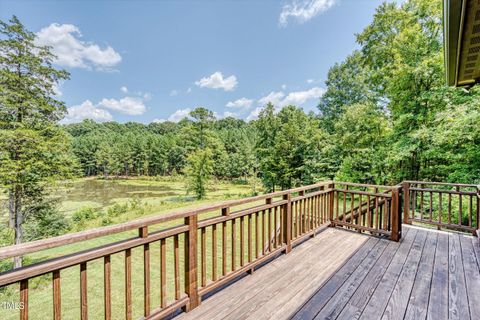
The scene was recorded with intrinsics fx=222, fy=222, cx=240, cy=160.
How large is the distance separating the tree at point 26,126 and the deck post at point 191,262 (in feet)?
32.7

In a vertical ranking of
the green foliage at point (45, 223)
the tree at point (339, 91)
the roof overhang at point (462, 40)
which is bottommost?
the green foliage at point (45, 223)

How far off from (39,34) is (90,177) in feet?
119

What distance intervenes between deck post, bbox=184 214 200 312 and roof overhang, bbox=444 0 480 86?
242 cm

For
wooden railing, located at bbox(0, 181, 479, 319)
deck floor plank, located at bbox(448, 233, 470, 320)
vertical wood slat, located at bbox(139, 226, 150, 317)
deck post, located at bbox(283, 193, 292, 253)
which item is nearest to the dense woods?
wooden railing, located at bbox(0, 181, 479, 319)

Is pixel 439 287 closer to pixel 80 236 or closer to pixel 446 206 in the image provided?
pixel 80 236

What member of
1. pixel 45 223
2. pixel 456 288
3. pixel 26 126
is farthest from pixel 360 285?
pixel 45 223

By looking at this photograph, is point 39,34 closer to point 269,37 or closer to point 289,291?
point 269,37

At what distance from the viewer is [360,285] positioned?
2.38 meters

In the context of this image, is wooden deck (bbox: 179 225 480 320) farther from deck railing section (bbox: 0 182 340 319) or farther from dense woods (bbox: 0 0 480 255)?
dense woods (bbox: 0 0 480 255)

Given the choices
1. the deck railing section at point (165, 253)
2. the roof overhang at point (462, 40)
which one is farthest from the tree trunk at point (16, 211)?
the roof overhang at point (462, 40)

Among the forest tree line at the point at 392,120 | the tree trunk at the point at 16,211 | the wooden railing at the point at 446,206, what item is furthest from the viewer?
the tree trunk at the point at 16,211

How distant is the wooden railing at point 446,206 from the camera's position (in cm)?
402

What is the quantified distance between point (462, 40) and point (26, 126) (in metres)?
13.2

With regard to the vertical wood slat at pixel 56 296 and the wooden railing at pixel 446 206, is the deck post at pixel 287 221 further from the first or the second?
the wooden railing at pixel 446 206
